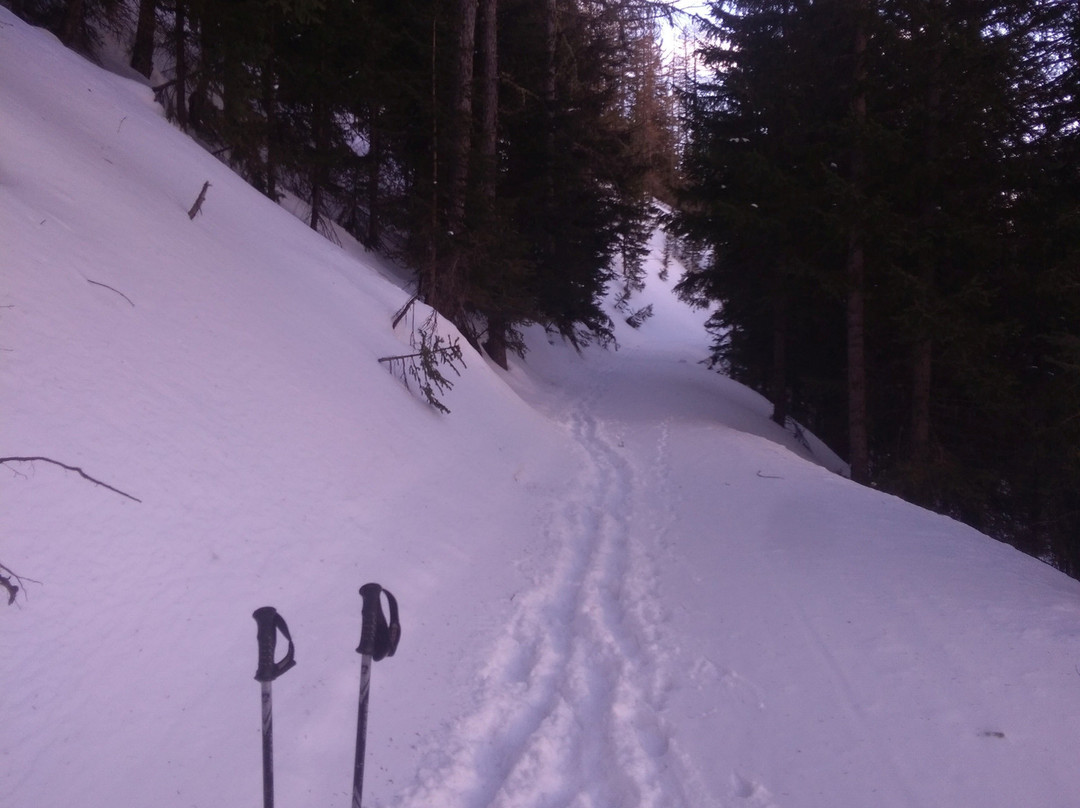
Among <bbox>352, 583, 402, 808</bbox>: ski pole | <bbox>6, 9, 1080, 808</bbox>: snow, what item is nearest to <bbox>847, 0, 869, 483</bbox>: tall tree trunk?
<bbox>6, 9, 1080, 808</bbox>: snow

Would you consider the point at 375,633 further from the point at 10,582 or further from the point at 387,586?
the point at 387,586

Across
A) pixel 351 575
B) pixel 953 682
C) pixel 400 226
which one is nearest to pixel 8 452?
pixel 351 575

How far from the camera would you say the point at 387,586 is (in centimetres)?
581

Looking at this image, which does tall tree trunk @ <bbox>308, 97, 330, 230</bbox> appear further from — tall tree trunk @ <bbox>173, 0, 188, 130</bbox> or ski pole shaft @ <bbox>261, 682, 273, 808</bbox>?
ski pole shaft @ <bbox>261, 682, 273, 808</bbox>

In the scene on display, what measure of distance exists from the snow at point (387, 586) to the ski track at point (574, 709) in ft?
0.08

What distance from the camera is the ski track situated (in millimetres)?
4047

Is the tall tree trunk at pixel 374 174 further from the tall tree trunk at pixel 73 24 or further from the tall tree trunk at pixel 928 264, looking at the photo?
the tall tree trunk at pixel 928 264

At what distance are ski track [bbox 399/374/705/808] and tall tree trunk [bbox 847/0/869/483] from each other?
8789 millimetres

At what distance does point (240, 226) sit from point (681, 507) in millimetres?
7002

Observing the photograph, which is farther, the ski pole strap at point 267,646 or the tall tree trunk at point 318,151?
the tall tree trunk at point 318,151

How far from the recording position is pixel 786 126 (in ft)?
50.3

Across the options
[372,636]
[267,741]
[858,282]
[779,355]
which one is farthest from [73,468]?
[779,355]

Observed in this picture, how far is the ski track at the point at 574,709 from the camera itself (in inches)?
159

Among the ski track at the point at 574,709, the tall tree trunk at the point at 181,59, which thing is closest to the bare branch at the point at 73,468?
the ski track at the point at 574,709
